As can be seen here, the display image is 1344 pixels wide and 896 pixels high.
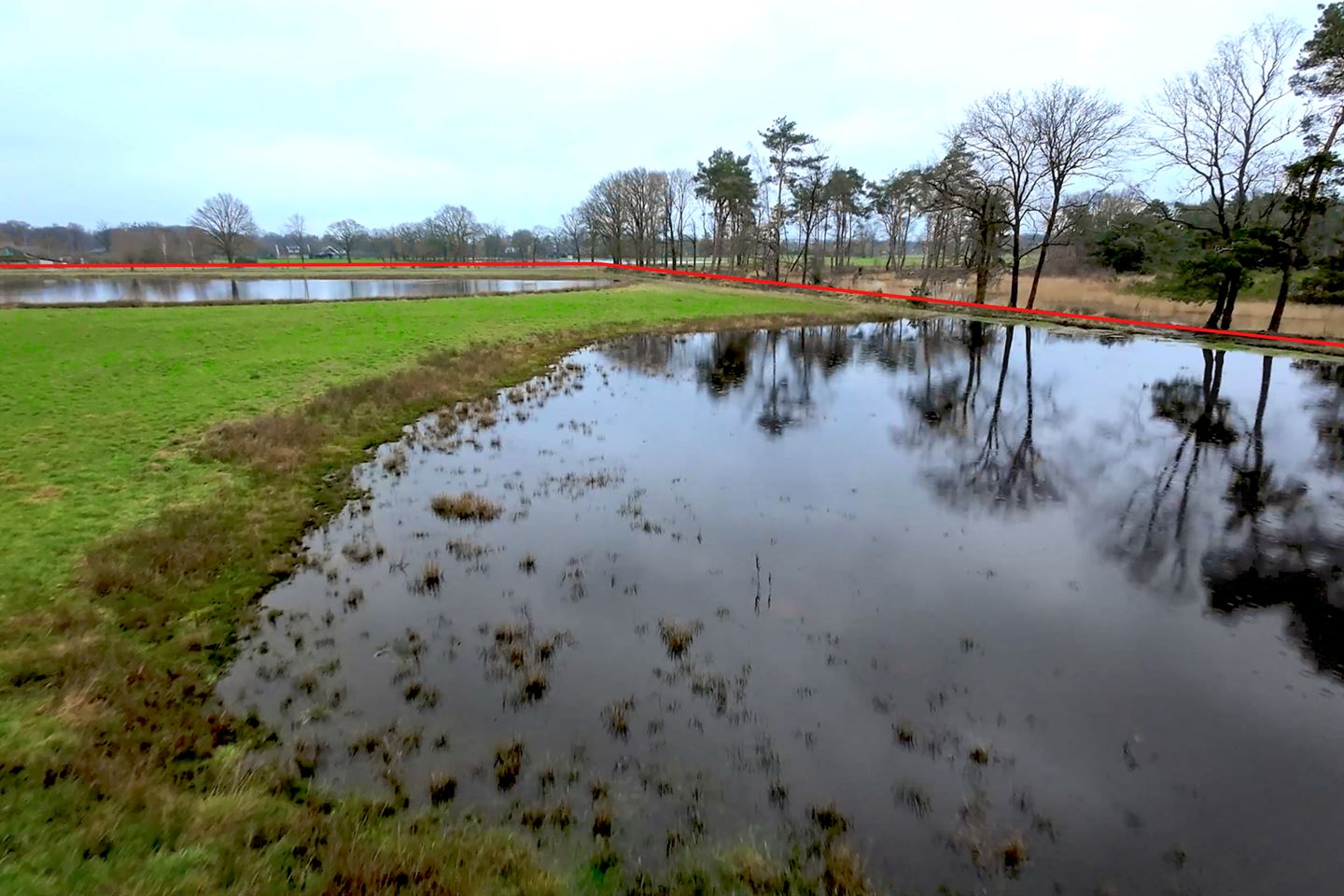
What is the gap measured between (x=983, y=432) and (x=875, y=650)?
9.75m

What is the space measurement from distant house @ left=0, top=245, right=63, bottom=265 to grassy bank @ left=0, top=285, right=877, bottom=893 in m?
88.2

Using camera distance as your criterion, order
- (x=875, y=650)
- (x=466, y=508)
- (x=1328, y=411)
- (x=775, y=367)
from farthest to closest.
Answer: (x=775, y=367) < (x=1328, y=411) < (x=466, y=508) < (x=875, y=650)

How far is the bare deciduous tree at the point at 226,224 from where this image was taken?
258ft

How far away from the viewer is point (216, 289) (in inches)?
1687

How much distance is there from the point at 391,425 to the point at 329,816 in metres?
11.3

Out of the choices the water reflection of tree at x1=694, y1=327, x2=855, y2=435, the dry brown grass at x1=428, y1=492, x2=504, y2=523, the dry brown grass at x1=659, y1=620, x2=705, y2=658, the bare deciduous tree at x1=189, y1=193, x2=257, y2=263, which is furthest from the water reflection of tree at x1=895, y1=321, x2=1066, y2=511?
the bare deciduous tree at x1=189, y1=193, x2=257, y2=263

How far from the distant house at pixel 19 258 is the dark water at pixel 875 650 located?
333ft

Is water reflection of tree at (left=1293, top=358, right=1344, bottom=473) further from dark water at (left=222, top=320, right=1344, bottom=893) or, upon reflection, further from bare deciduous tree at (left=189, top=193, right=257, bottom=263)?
bare deciduous tree at (left=189, top=193, right=257, bottom=263)

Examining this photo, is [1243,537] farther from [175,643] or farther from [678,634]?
[175,643]

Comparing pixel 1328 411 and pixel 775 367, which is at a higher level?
pixel 775 367

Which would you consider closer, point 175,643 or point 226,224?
point 175,643

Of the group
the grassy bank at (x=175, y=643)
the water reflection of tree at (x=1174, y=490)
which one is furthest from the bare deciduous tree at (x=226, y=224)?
the water reflection of tree at (x=1174, y=490)

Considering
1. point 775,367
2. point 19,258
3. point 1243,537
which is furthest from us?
point 19,258

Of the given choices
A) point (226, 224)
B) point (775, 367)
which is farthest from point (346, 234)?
point (775, 367)
